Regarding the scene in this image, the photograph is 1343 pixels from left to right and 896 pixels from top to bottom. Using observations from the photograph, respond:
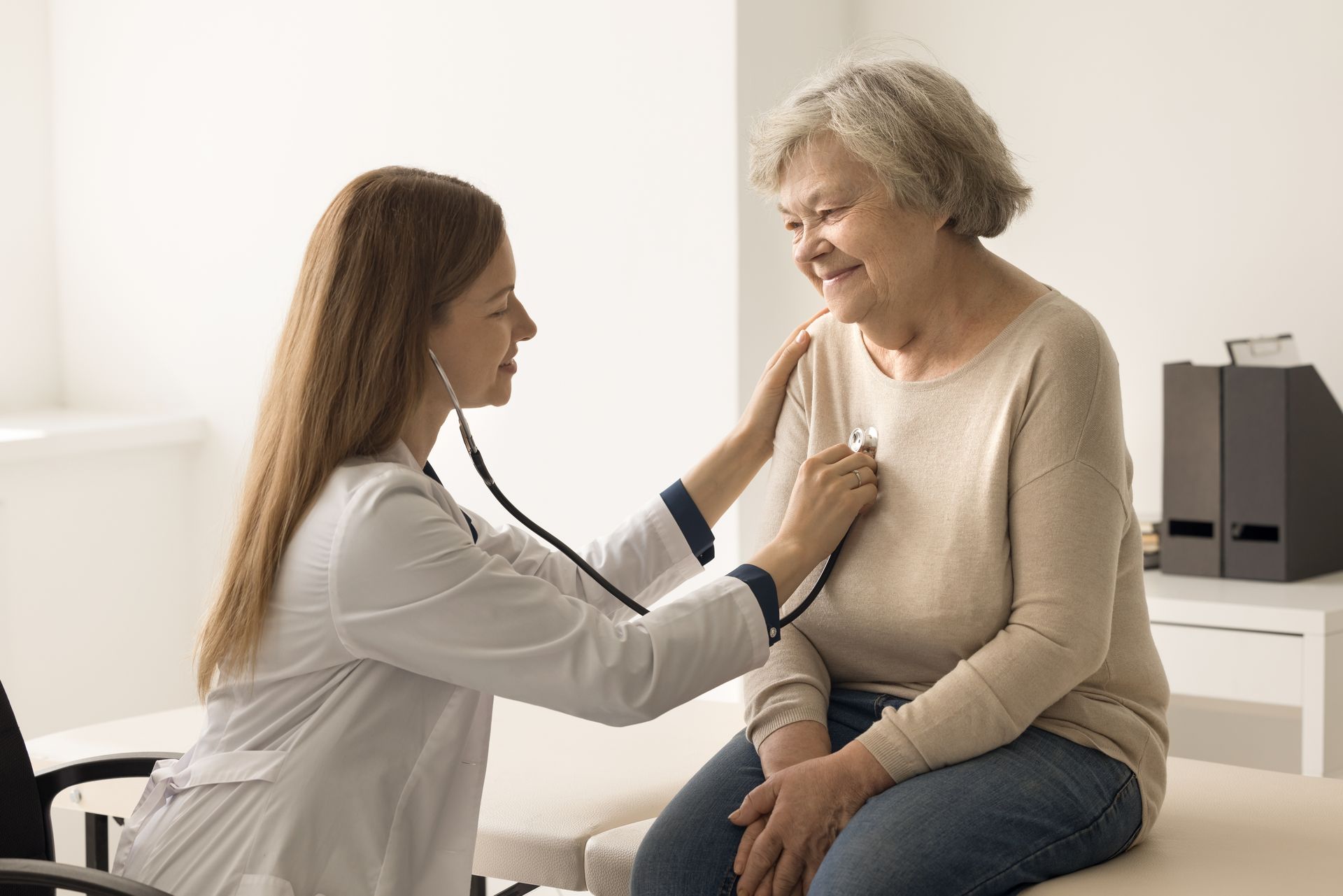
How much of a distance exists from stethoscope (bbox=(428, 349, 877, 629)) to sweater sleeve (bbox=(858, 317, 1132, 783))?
182mm

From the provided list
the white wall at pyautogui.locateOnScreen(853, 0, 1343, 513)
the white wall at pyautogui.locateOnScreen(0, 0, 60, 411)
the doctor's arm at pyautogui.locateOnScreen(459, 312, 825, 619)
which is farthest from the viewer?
the white wall at pyautogui.locateOnScreen(0, 0, 60, 411)

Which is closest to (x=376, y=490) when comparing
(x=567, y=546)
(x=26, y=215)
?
(x=567, y=546)

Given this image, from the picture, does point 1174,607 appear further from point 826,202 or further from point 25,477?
point 25,477

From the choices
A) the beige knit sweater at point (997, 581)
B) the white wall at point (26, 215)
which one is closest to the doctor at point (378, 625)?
the beige knit sweater at point (997, 581)

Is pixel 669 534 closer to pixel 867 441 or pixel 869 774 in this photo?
pixel 867 441

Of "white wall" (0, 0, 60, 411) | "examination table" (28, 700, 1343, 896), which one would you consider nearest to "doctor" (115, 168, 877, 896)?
"examination table" (28, 700, 1343, 896)

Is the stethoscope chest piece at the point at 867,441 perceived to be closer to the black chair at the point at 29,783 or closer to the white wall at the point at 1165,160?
the black chair at the point at 29,783

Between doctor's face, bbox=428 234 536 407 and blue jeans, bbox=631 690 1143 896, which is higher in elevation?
doctor's face, bbox=428 234 536 407

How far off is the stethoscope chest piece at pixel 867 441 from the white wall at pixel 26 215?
2.48m

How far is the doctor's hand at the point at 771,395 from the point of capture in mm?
1750

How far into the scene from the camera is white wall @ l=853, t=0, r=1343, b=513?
262 centimetres

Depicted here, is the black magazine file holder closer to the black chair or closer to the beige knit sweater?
the beige knit sweater

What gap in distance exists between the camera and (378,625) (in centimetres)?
132

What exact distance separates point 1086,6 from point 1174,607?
1.17 metres
